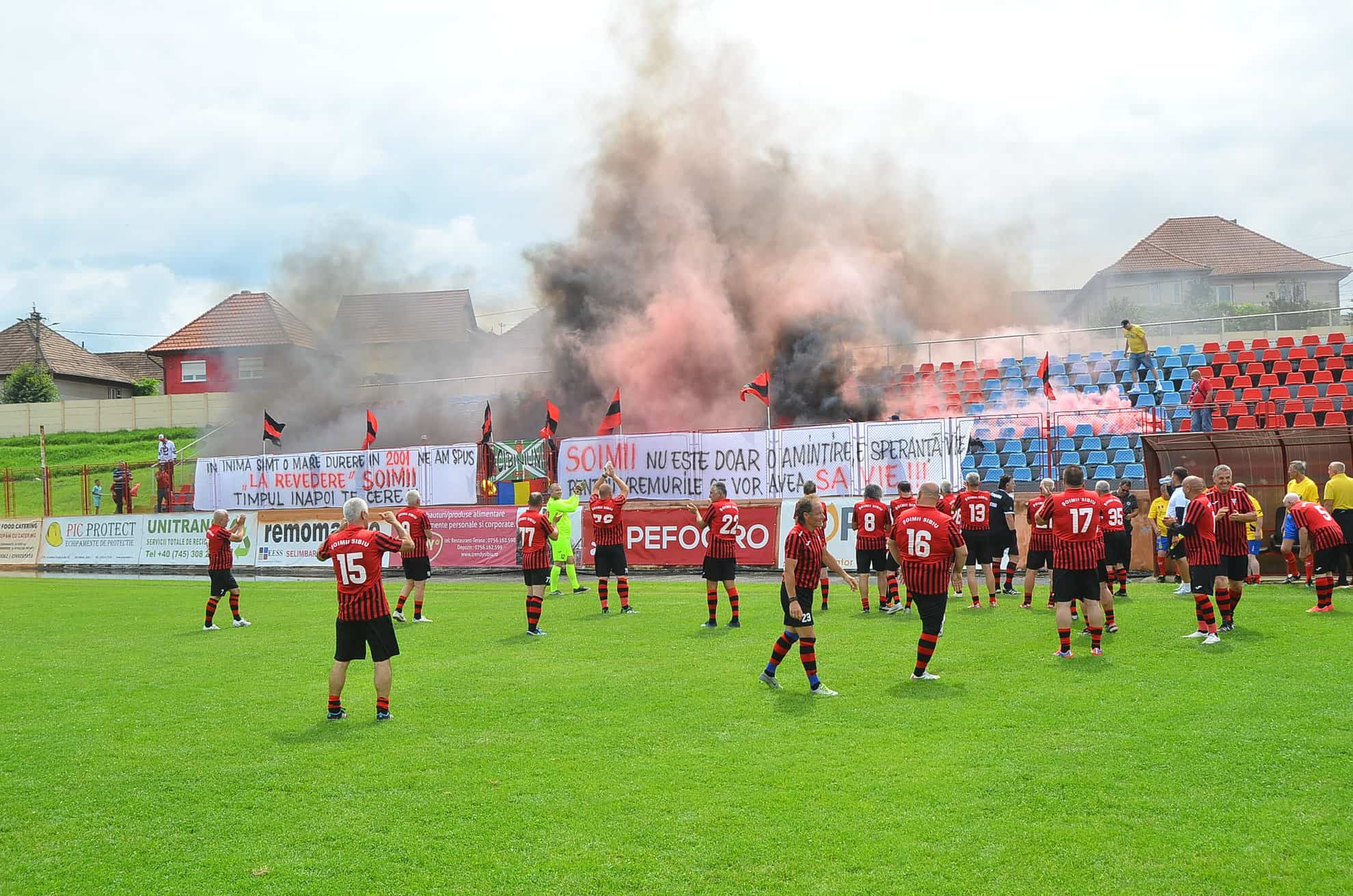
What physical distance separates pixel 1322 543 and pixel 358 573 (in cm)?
1305

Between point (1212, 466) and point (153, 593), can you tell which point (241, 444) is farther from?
point (1212, 466)

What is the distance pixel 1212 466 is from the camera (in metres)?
19.9

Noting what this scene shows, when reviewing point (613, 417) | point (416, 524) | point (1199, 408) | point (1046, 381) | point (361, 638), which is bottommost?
point (361, 638)

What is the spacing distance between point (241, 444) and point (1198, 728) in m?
43.8

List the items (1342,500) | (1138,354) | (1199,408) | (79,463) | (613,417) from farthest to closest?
1. (79,463)
2. (1138,354)
3. (613,417)
4. (1199,408)
5. (1342,500)

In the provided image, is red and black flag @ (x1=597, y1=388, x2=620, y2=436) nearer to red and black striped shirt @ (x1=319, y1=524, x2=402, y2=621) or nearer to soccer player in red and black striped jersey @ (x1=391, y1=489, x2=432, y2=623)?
soccer player in red and black striped jersey @ (x1=391, y1=489, x2=432, y2=623)

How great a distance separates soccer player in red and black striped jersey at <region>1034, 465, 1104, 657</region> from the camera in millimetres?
11273

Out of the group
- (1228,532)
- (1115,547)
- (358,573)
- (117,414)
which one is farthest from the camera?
(117,414)

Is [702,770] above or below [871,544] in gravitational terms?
below

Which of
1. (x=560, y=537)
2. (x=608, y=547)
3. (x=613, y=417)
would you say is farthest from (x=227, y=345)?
(x=608, y=547)

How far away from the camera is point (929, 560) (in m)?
10.4

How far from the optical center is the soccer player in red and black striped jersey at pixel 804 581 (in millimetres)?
9781

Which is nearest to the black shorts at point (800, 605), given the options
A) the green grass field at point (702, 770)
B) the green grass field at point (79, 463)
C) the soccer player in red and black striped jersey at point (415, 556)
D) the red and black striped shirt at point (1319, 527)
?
the green grass field at point (702, 770)

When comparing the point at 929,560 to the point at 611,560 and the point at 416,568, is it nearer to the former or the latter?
the point at 611,560
